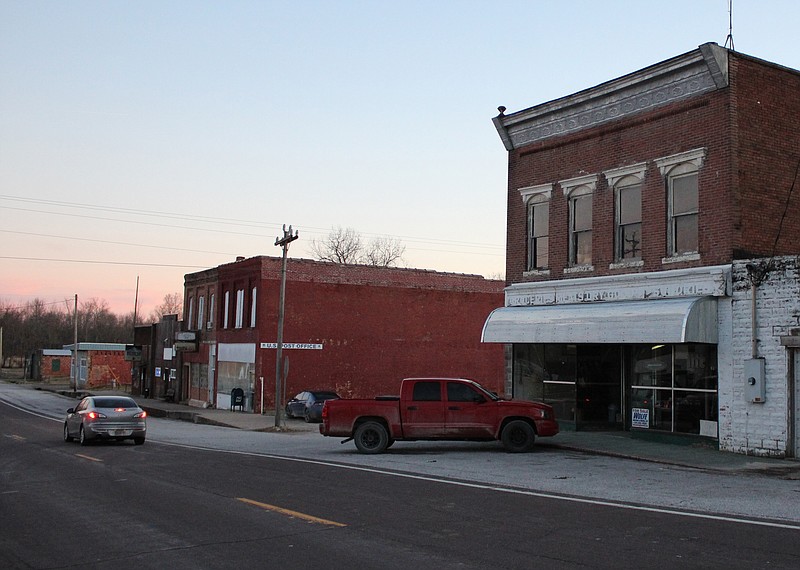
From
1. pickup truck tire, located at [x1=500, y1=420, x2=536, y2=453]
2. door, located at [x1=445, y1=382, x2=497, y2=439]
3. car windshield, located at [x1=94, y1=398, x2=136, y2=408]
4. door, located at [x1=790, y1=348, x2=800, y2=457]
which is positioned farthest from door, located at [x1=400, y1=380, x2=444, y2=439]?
car windshield, located at [x1=94, y1=398, x2=136, y2=408]

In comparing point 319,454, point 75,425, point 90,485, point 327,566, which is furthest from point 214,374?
point 327,566

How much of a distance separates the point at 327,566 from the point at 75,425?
18146 millimetres

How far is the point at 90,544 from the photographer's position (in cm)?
945

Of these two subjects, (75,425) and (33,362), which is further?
(33,362)

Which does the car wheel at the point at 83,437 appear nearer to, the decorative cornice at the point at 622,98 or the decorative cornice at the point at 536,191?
the decorative cornice at the point at 536,191

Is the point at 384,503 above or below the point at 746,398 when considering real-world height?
below

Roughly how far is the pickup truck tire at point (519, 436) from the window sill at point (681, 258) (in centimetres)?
568

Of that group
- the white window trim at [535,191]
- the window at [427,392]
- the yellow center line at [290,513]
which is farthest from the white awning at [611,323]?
the yellow center line at [290,513]

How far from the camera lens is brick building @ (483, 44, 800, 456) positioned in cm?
1909

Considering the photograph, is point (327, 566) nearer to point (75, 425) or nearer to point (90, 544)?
point (90, 544)

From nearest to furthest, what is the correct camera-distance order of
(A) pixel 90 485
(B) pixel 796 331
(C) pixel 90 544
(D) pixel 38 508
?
(C) pixel 90 544 → (D) pixel 38 508 → (A) pixel 90 485 → (B) pixel 796 331

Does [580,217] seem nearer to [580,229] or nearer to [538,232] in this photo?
[580,229]

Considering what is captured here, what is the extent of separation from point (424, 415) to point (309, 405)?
16384 mm

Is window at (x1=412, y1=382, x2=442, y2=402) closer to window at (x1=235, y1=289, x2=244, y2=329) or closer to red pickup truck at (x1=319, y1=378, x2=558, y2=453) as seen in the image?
red pickup truck at (x1=319, y1=378, x2=558, y2=453)
